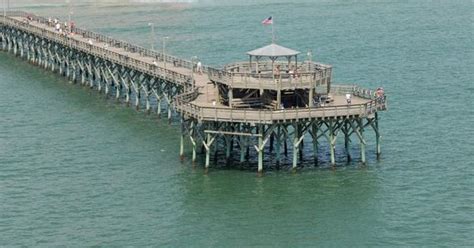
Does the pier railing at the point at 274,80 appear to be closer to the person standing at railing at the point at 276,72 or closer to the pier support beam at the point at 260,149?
the person standing at railing at the point at 276,72

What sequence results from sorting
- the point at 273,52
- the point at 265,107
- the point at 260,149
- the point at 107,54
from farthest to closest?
the point at 107,54
the point at 273,52
the point at 265,107
the point at 260,149

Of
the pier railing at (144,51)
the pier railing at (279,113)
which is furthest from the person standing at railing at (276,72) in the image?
the pier railing at (144,51)

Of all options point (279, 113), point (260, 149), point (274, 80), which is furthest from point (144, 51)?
point (279, 113)

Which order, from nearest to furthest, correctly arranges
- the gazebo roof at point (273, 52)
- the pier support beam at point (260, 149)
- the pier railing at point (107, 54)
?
1. the pier support beam at point (260, 149)
2. the gazebo roof at point (273, 52)
3. the pier railing at point (107, 54)

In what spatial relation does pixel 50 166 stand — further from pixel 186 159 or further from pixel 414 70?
pixel 414 70

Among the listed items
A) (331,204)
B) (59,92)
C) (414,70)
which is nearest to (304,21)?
(414,70)

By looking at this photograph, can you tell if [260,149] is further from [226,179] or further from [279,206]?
[279,206]

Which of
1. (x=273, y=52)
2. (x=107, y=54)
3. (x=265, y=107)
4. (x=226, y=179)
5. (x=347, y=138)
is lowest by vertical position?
(x=226, y=179)

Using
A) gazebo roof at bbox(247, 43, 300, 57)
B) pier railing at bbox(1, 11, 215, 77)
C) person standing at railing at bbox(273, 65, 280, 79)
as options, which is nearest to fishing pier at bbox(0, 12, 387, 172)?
gazebo roof at bbox(247, 43, 300, 57)
